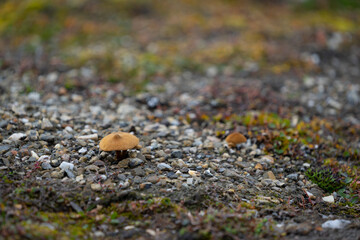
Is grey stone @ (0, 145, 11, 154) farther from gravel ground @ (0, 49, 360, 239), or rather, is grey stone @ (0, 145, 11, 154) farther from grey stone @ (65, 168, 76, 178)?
grey stone @ (65, 168, 76, 178)

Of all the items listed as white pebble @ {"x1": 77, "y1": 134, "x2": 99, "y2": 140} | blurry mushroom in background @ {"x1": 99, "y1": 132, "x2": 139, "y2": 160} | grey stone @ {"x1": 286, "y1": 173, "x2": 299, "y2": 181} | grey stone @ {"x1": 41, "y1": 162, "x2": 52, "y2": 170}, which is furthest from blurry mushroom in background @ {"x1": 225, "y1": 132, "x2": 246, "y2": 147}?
grey stone @ {"x1": 41, "y1": 162, "x2": 52, "y2": 170}

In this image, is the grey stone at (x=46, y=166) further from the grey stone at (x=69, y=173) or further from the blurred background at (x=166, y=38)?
the blurred background at (x=166, y=38)

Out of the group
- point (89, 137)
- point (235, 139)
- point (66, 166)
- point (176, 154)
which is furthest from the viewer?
point (235, 139)

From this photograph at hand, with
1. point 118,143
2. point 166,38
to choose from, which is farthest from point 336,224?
point 166,38

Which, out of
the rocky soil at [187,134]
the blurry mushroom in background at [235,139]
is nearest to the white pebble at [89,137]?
the rocky soil at [187,134]

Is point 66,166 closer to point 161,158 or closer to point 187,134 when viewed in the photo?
point 161,158

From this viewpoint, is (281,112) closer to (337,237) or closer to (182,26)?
(337,237)
